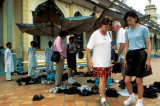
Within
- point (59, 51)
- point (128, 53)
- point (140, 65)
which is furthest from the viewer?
point (59, 51)

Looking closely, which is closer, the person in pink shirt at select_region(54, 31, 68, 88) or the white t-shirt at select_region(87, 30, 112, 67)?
the white t-shirt at select_region(87, 30, 112, 67)

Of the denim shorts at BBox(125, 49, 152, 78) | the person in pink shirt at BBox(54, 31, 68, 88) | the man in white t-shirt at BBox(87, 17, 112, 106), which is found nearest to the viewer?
the denim shorts at BBox(125, 49, 152, 78)

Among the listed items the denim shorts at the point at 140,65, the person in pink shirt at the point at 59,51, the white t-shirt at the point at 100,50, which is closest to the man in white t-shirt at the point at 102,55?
the white t-shirt at the point at 100,50

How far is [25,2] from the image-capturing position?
9859 mm

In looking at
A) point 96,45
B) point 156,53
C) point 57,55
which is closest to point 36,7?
point 57,55

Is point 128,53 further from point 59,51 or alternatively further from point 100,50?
point 59,51

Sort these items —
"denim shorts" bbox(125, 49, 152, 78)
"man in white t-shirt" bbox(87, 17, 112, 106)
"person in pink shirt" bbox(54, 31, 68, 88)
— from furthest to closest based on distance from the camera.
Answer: "person in pink shirt" bbox(54, 31, 68, 88)
"man in white t-shirt" bbox(87, 17, 112, 106)
"denim shorts" bbox(125, 49, 152, 78)

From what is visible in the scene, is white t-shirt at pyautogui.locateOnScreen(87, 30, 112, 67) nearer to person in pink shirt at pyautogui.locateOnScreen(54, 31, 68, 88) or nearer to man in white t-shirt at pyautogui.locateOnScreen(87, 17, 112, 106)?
man in white t-shirt at pyautogui.locateOnScreen(87, 17, 112, 106)

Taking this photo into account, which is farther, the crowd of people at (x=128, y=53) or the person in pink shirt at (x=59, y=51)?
the person in pink shirt at (x=59, y=51)

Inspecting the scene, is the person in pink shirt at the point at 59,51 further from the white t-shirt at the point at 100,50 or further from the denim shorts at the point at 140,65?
the denim shorts at the point at 140,65

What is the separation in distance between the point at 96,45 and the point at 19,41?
870 cm

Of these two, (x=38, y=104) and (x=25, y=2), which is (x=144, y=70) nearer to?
(x=38, y=104)

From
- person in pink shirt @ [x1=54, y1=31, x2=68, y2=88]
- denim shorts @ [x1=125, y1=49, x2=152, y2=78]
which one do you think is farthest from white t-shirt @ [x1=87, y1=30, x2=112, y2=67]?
person in pink shirt @ [x1=54, y1=31, x2=68, y2=88]

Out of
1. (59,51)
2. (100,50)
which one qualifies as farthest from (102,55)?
(59,51)
